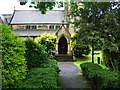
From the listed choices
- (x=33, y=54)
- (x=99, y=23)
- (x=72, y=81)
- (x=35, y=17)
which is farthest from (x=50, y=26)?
(x=33, y=54)

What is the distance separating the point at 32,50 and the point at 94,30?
370 centimetres

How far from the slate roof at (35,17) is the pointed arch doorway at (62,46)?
8.24 ft

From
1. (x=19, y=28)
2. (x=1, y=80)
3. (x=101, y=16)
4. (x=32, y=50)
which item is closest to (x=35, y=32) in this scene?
(x=19, y=28)

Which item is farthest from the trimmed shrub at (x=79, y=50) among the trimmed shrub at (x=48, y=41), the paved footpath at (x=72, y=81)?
the paved footpath at (x=72, y=81)

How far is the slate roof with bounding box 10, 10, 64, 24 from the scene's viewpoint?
16.4 metres

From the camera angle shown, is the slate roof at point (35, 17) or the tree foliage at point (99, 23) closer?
the tree foliage at point (99, 23)

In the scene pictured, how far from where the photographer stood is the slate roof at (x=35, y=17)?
53.7ft

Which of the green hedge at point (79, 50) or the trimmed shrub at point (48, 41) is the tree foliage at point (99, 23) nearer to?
the green hedge at point (79, 50)

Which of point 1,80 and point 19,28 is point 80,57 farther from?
point 1,80

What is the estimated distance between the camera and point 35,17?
17.0 m

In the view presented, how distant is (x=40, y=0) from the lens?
3748 mm

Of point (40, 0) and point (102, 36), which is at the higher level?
point (40, 0)

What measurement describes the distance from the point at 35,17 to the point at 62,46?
5263mm

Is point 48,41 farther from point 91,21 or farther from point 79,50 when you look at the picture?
point 91,21
